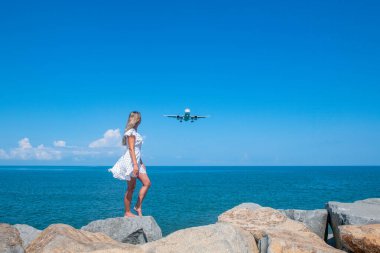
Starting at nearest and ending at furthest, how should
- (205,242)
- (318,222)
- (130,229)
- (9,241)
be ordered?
(9,241) < (205,242) < (130,229) < (318,222)

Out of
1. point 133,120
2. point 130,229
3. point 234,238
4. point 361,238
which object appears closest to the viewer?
point 234,238

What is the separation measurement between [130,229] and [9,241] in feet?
11.9

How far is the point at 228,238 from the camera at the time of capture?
6.24m

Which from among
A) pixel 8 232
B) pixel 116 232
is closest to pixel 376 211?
pixel 116 232

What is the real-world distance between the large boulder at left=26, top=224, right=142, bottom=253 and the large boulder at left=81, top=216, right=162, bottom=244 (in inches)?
73.4

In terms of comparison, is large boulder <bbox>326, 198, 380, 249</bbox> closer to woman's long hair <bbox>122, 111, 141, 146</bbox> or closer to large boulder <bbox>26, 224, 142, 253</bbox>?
large boulder <bbox>26, 224, 142, 253</bbox>

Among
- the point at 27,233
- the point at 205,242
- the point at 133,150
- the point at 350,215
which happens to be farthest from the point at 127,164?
the point at 350,215

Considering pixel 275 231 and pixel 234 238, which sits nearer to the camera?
pixel 234 238

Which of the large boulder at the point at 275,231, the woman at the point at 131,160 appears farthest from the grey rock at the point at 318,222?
the woman at the point at 131,160

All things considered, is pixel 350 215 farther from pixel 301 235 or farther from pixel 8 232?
pixel 8 232

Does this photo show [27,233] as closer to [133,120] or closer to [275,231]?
[133,120]

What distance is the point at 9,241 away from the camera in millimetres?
5594

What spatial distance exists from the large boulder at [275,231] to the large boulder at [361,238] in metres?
0.45

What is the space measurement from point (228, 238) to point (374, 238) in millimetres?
2565
